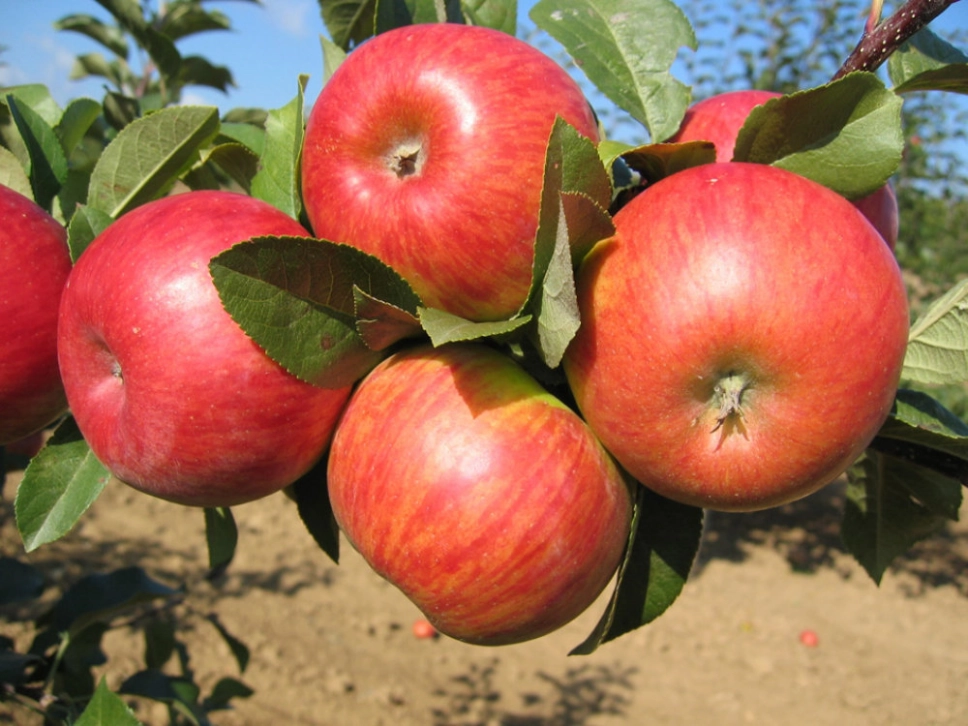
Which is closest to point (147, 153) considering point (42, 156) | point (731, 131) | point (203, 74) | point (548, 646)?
point (42, 156)

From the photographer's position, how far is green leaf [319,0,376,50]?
46.0 inches

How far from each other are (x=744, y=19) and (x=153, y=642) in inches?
264

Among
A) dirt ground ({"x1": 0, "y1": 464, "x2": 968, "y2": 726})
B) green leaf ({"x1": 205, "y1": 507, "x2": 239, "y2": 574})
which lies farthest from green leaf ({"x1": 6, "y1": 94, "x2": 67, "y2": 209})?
dirt ground ({"x1": 0, "y1": 464, "x2": 968, "y2": 726})

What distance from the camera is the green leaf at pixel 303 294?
2.50 ft

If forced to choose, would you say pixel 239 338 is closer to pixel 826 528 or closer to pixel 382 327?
pixel 382 327

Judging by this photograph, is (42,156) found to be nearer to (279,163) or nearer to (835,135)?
(279,163)

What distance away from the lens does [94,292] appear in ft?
2.85

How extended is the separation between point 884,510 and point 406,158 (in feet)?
3.05

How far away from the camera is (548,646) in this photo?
5.02 meters

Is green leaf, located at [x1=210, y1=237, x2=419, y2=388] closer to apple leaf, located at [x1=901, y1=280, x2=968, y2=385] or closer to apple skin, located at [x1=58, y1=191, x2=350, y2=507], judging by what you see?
apple skin, located at [x1=58, y1=191, x2=350, y2=507]

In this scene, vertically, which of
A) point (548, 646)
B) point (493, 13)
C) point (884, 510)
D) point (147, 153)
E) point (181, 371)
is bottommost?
point (548, 646)

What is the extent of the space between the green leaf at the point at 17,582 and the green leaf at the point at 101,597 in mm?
78

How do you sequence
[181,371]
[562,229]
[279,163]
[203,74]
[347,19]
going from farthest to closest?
[203,74] < [347,19] < [279,163] < [181,371] < [562,229]

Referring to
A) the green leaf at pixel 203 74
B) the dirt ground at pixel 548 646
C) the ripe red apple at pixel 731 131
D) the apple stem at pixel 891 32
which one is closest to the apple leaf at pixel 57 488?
the ripe red apple at pixel 731 131
